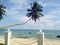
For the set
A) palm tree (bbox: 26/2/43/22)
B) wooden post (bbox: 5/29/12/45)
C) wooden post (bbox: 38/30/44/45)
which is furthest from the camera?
palm tree (bbox: 26/2/43/22)

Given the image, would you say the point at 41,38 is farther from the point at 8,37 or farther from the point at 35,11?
the point at 35,11

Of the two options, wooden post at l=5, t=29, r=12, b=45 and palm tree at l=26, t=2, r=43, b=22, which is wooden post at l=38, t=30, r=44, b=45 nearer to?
wooden post at l=5, t=29, r=12, b=45

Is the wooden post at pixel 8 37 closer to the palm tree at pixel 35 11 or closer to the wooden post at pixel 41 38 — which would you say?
the wooden post at pixel 41 38

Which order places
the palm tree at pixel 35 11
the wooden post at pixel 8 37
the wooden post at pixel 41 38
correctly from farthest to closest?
the palm tree at pixel 35 11 → the wooden post at pixel 8 37 → the wooden post at pixel 41 38

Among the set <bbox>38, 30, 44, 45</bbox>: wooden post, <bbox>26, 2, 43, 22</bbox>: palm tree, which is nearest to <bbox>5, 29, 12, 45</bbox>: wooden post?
<bbox>38, 30, 44, 45</bbox>: wooden post

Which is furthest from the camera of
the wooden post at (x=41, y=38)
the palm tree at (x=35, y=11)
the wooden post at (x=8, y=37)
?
the palm tree at (x=35, y=11)

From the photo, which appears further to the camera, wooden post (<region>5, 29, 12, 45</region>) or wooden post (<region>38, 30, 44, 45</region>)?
wooden post (<region>5, 29, 12, 45</region>)

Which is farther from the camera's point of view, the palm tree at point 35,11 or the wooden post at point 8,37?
the palm tree at point 35,11

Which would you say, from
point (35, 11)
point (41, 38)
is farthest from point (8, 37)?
point (35, 11)

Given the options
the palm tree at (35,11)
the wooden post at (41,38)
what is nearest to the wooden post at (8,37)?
the wooden post at (41,38)

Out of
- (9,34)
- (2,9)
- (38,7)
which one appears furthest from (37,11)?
(9,34)

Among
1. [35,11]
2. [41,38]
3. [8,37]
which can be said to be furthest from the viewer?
[35,11]

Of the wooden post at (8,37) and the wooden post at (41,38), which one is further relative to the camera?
the wooden post at (8,37)

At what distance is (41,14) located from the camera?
49812mm
